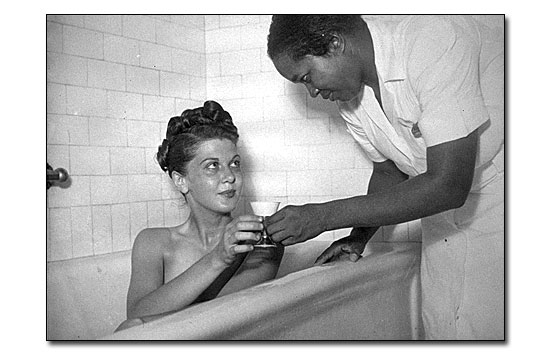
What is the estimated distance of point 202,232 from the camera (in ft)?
4.69

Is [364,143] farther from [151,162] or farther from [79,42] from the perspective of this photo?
[79,42]

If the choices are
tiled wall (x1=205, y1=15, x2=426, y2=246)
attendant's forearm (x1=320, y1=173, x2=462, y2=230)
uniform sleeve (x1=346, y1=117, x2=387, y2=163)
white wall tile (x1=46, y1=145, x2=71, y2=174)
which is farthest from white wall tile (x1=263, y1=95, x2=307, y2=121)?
white wall tile (x1=46, y1=145, x2=71, y2=174)

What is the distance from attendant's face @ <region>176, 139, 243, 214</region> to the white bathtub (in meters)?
0.17

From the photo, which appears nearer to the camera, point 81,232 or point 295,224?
point 295,224

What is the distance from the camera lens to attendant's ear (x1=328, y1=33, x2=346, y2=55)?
54.2 inches

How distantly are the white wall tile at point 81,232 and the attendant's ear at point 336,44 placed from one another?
60cm

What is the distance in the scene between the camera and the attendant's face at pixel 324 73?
4.54 feet

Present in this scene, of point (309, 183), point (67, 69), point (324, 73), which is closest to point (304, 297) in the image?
point (309, 183)

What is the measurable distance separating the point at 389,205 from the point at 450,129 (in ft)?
0.62

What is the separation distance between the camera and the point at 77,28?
1.45 meters

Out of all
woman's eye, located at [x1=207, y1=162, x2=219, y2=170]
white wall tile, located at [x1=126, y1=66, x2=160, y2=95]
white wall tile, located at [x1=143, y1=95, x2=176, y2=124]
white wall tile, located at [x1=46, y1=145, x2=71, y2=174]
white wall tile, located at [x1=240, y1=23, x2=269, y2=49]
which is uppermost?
white wall tile, located at [x1=240, y1=23, x2=269, y2=49]

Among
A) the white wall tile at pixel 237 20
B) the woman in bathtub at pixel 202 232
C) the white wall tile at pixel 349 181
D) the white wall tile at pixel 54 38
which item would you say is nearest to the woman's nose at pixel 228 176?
the woman in bathtub at pixel 202 232

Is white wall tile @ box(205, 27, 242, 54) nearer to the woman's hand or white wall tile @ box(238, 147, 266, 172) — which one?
white wall tile @ box(238, 147, 266, 172)
